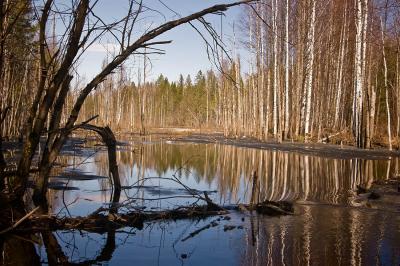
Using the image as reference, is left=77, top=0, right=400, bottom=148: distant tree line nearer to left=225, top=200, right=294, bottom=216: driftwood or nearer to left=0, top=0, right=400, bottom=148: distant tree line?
left=0, top=0, right=400, bottom=148: distant tree line

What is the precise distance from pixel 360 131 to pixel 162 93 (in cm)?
7871

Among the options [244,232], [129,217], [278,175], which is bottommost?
[244,232]

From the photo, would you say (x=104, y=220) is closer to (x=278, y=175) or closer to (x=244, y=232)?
(x=244, y=232)

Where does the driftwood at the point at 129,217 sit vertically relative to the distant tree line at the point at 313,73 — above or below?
below

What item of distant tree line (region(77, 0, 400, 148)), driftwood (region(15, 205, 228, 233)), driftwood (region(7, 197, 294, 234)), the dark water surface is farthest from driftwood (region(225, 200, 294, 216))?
distant tree line (region(77, 0, 400, 148))

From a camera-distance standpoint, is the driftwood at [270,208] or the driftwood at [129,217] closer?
the driftwood at [129,217]

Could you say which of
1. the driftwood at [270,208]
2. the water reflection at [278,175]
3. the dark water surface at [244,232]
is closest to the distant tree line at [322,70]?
the water reflection at [278,175]

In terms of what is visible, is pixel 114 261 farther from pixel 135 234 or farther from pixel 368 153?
pixel 368 153

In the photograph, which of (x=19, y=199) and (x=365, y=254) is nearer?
(x=365, y=254)

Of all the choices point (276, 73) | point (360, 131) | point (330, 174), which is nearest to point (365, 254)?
point (330, 174)

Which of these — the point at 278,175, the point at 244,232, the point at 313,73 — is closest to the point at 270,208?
the point at 244,232

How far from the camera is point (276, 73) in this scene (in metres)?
30.2

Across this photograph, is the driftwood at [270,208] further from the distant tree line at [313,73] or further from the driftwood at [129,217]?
the distant tree line at [313,73]

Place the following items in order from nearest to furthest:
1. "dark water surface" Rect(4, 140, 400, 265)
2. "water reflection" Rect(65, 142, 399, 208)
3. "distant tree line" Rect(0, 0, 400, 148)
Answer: "dark water surface" Rect(4, 140, 400, 265), "water reflection" Rect(65, 142, 399, 208), "distant tree line" Rect(0, 0, 400, 148)
